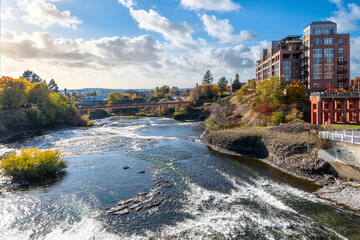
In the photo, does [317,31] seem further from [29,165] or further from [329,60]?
[29,165]

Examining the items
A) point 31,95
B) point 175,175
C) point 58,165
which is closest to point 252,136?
point 175,175

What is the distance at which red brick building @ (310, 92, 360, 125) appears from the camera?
37625 mm

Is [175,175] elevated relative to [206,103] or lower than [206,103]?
lower

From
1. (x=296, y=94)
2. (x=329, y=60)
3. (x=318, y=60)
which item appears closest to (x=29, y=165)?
(x=296, y=94)

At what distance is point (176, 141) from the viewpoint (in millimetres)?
48656

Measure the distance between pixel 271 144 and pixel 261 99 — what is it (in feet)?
92.5

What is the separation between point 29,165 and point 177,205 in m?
18.4

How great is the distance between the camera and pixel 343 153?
25.4 metres

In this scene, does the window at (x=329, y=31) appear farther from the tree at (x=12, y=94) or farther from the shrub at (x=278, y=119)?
the tree at (x=12, y=94)

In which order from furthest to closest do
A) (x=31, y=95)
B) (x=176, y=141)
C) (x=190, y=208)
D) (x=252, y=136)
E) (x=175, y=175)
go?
(x=31, y=95) < (x=176, y=141) < (x=252, y=136) < (x=175, y=175) < (x=190, y=208)

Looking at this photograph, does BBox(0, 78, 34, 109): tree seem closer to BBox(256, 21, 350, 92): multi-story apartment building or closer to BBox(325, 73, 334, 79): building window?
BBox(256, 21, 350, 92): multi-story apartment building

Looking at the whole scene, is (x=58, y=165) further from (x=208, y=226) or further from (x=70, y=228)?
(x=208, y=226)

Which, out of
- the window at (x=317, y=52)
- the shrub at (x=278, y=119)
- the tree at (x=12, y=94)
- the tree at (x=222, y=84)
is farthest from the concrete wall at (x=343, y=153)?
the tree at (x=222, y=84)

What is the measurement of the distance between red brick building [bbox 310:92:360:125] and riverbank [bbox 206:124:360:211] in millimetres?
9375
